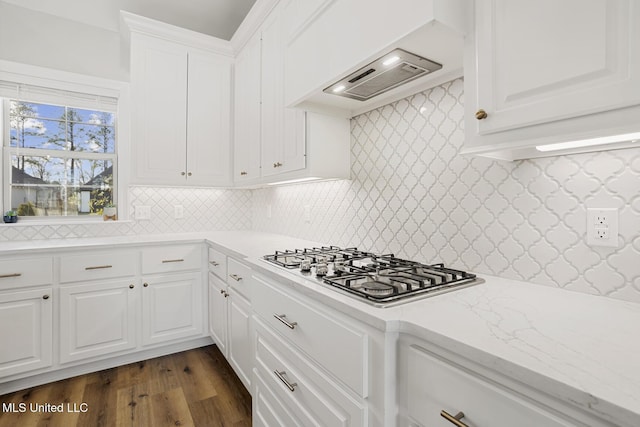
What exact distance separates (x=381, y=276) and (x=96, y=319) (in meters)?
2.22

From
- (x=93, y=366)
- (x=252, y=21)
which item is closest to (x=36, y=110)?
(x=252, y=21)

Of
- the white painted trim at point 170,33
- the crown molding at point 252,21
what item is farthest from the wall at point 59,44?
the crown molding at point 252,21

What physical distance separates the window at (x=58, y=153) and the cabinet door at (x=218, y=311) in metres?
1.37

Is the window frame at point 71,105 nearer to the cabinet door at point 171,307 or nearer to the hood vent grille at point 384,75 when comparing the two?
the cabinet door at point 171,307

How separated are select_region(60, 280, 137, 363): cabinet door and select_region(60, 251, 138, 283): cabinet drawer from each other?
64 mm

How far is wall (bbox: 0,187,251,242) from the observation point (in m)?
2.56

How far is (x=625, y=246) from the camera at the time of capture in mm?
959

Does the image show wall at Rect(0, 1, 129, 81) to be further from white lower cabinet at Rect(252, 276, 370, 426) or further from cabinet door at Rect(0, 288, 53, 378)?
white lower cabinet at Rect(252, 276, 370, 426)

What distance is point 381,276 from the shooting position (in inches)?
47.1

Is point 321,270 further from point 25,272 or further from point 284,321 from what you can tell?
point 25,272

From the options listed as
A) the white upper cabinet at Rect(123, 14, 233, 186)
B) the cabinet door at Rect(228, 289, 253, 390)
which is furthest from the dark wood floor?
the white upper cabinet at Rect(123, 14, 233, 186)

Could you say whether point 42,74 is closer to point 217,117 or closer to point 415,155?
point 217,117

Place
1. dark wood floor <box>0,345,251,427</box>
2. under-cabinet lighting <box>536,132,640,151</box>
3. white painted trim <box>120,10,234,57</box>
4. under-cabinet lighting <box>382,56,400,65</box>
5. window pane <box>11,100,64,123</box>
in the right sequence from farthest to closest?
1. window pane <box>11,100,64,123</box>
2. white painted trim <box>120,10,234,57</box>
3. dark wood floor <box>0,345,251,427</box>
4. under-cabinet lighting <box>382,56,400,65</box>
5. under-cabinet lighting <box>536,132,640,151</box>

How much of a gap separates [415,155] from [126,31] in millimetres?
2652
